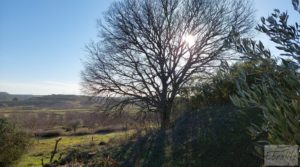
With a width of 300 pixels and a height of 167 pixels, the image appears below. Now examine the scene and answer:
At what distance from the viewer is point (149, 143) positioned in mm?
11469

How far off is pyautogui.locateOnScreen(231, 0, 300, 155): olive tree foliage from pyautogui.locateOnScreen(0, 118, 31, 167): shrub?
15019 mm

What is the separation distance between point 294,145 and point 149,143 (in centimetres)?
993

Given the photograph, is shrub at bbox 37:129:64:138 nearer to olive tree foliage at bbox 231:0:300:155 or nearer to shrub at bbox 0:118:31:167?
shrub at bbox 0:118:31:167

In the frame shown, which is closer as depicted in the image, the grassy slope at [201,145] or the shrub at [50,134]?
the grassy slope at [201,145]

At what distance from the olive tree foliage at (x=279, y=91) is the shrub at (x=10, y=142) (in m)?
15.0

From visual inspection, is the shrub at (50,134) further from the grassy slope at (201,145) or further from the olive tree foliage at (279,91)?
the olive tree foliage at (279,91)

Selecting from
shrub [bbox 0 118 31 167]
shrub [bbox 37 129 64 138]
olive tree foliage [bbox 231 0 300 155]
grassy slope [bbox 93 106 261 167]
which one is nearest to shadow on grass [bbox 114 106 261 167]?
grassy slope [bbox 93 106 261 167]

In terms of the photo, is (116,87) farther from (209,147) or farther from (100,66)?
(209,147)

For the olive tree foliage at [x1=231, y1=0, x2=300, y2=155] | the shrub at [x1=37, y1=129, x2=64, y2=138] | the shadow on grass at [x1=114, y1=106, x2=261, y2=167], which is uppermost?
the olive tree foliage at [x1=231, y1=0, x2=300, y2=155]

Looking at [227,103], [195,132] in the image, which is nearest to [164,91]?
[227,103]

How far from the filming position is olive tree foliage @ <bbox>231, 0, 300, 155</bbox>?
1700 millimetres

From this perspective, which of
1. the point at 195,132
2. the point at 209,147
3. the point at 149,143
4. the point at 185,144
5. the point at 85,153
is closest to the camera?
the point at 209,147

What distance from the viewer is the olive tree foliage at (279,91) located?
1700 millimetres

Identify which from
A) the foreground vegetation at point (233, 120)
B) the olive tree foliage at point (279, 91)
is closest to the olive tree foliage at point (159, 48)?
the foreground vegetation at point (233, 120)
